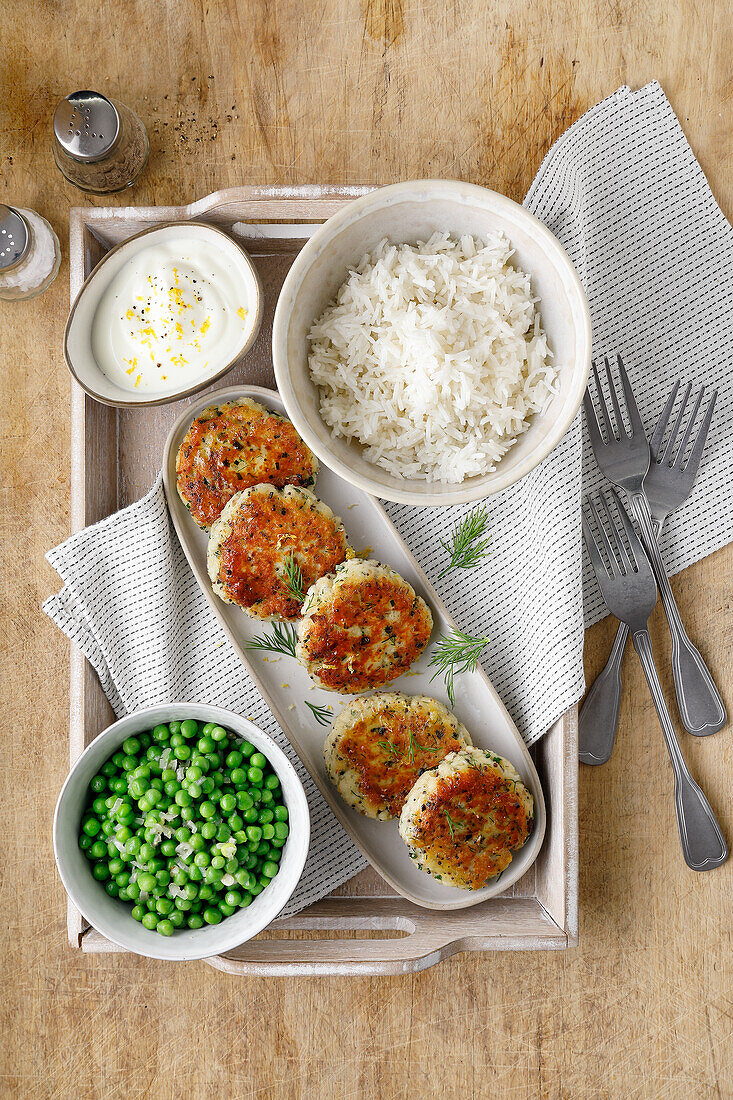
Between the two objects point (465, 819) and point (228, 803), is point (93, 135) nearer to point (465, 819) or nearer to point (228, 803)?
point (228, 803)

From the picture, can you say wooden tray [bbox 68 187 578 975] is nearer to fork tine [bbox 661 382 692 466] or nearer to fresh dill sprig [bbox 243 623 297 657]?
fresh dill sprig [bbox 243 623 297 657]

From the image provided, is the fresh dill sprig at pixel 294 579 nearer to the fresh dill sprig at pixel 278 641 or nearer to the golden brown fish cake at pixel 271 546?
the golden brown fish cake at pixel 271 546

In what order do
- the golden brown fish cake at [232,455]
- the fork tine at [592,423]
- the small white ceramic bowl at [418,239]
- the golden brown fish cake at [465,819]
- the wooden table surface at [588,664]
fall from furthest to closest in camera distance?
the wooden table surface at [588,664], the fork tine at [592,423], the golden brown fish cake at [232,455], the golden brown fish cake at [465,819], the small white ceramic bowl at [418,239]

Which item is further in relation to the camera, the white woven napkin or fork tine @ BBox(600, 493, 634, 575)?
fork tine @ BBox(600, 493, 634, 575)

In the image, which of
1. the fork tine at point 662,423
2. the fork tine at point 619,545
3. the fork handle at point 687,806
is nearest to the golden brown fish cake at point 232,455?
the fork tine at point 619,545

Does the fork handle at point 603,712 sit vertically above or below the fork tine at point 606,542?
below

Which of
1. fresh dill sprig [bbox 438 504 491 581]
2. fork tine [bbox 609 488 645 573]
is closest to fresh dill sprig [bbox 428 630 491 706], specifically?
fresh dill sprig [bbox 438 504 491 581]
